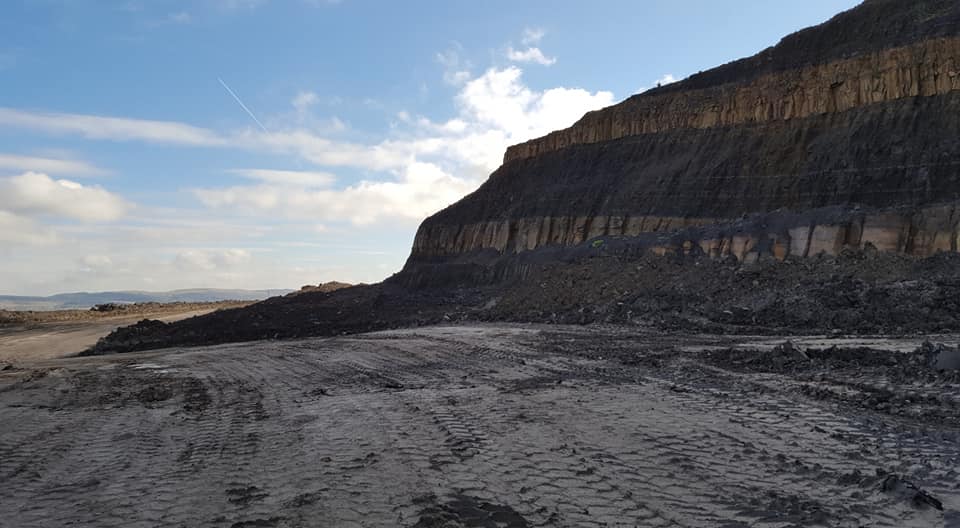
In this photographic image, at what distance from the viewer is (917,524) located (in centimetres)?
392

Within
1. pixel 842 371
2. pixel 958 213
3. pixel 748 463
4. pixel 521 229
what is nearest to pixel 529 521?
pixel 748 463

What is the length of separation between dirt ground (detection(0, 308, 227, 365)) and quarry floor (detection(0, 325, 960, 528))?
54.0ft

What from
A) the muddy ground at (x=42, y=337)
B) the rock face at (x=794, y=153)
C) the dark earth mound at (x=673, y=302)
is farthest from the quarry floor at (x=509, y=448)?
the muddy ground at (x=42, y=337)

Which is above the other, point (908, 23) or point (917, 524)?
point (908, 23)

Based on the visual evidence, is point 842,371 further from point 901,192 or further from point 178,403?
point 901,192

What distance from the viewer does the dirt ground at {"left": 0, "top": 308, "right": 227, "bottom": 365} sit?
24438 mm

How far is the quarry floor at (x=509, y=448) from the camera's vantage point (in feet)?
14.4

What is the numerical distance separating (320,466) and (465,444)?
139 cm

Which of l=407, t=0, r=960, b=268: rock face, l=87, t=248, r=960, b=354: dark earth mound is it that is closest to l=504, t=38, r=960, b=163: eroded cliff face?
Result: l=407, t=0, r=960, b=268: rock face

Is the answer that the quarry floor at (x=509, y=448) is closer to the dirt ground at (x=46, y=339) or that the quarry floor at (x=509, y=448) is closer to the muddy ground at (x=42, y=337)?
the muddy ground at (x=42, y=337)

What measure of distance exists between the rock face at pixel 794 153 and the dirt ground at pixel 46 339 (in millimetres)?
23323

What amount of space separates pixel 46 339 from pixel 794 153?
3466 centimetres

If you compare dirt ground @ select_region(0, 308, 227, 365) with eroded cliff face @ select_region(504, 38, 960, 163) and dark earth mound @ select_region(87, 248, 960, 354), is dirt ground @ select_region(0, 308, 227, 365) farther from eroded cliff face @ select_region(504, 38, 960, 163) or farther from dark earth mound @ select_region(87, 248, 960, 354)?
eroded cliff face @ select_region(504, 38, 960, 163)

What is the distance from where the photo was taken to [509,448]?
588cm
